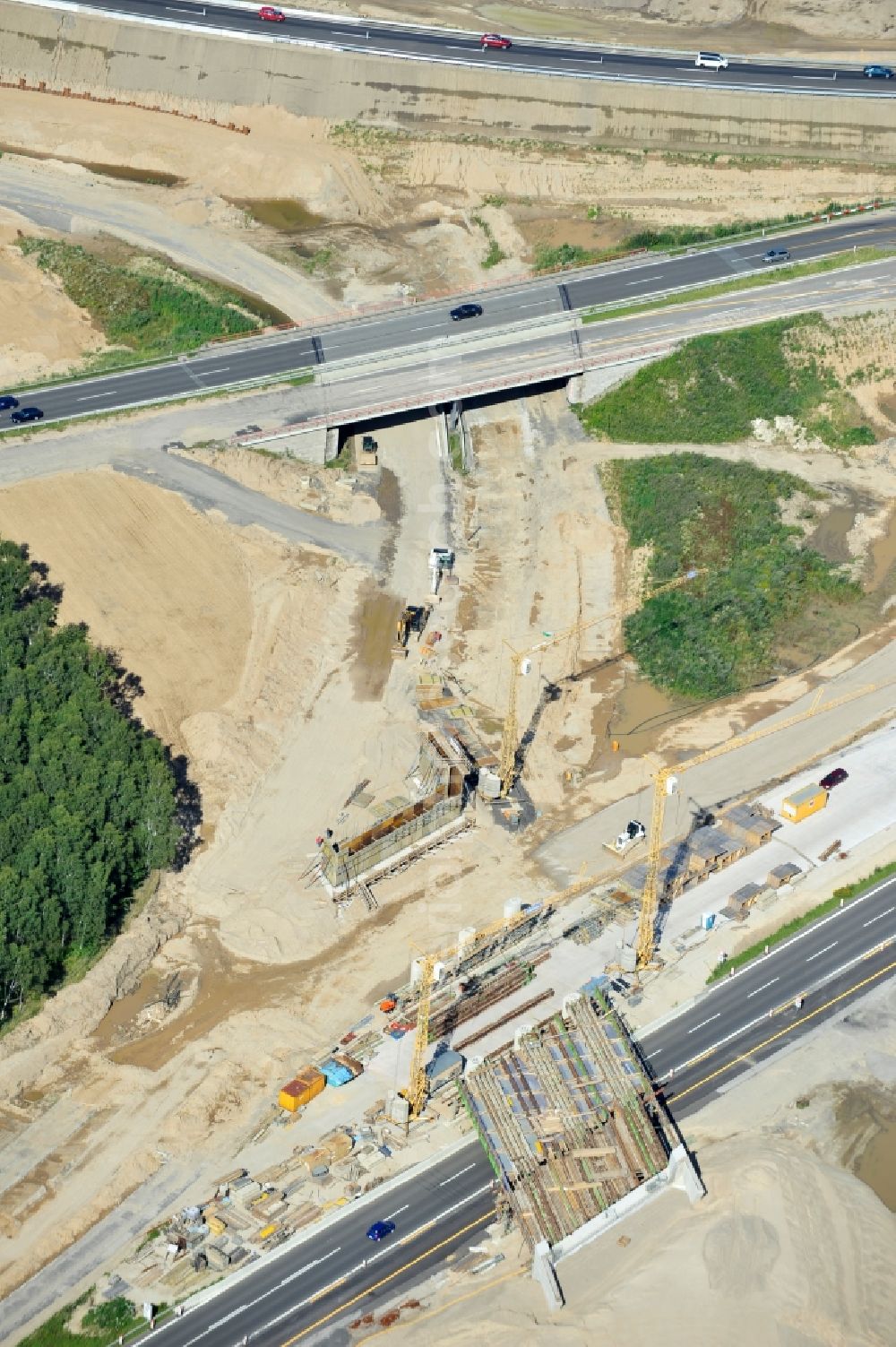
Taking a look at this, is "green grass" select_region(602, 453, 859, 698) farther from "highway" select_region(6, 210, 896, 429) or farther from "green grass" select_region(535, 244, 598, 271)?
"green grass" select_region(535, 244, 598, 271)

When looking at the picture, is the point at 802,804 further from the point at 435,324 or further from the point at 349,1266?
the point at 435,324

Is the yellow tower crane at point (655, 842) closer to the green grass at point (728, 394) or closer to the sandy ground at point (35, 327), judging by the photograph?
the green grass at point (728, 394)

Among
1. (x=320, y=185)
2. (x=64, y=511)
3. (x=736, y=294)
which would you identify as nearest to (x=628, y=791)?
(x=64, y=511)

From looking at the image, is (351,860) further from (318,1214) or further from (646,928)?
(318,1214)

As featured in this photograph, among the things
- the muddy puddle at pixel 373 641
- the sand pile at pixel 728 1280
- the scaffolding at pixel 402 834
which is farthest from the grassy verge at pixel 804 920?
the muddy puddle at pixel 373 641

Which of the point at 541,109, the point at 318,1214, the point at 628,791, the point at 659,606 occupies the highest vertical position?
the point at 541,109

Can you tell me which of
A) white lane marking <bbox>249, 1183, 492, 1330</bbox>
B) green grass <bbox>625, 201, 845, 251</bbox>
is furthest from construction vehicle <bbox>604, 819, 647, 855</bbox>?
green grass <bbox>625, 201, 845, 251</bbox>

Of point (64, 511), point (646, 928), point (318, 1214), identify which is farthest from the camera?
point (64, 511)
